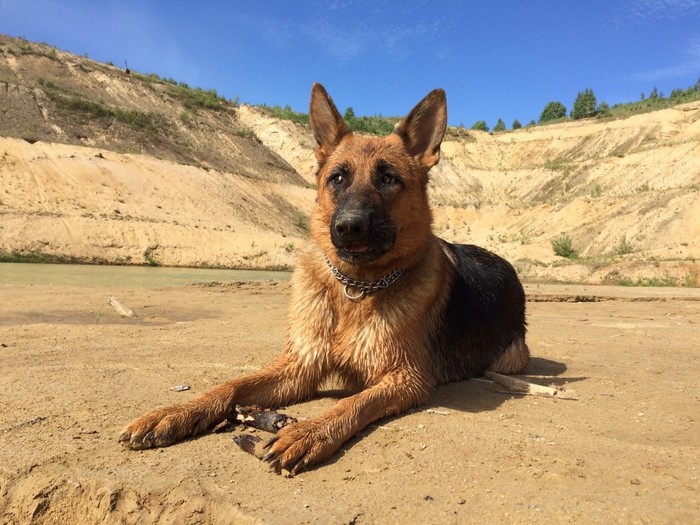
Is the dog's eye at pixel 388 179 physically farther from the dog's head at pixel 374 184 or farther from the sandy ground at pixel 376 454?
the sandy ground at pixel 376 454

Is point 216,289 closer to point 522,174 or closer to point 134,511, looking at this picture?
point 134,511

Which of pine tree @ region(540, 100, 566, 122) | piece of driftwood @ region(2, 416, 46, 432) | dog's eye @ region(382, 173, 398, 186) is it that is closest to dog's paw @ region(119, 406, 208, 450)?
piece of driftwood @ region(2, 416, 46, 432)

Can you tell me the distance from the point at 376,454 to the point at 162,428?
144 cm

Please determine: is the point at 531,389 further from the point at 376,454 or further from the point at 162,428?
the point at 162,428

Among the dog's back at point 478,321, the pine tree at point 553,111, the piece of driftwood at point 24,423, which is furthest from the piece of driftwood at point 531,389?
the pine tree at point 553,111

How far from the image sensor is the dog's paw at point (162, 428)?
345 cm

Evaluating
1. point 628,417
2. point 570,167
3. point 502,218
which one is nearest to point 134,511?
point 628,417

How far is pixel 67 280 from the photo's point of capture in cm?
1662

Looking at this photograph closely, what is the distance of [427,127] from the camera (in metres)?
4.92

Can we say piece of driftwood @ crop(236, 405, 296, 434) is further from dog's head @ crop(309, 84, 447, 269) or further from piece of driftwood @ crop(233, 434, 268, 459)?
dog's head @ crop(309, 84, 447, 269)

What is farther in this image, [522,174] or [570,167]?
[522,174]

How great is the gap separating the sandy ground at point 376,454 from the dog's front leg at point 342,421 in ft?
0.28

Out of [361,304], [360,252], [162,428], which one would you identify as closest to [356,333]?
[361,304]

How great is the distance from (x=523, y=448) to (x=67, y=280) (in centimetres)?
1665
